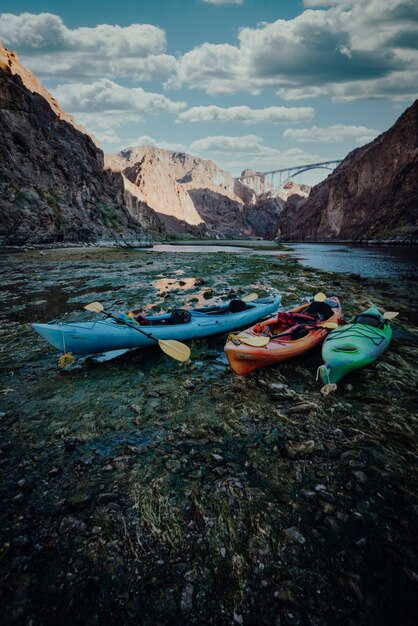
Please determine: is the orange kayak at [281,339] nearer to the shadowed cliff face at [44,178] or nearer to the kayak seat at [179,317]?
the kayak seat at [179,317]

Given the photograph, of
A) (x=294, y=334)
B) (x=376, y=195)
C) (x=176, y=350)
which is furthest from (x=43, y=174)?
(x=376, y=195)

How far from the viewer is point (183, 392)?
5.62 m

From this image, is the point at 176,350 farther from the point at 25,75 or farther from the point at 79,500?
the point at 25,75

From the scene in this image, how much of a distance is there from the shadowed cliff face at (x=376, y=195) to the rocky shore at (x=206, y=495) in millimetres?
50424

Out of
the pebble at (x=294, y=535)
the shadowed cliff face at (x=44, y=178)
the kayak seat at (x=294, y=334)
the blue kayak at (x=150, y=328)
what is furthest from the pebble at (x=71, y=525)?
the shadowed cliff face at (x=44, y=178)

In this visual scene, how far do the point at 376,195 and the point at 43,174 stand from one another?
58.8m

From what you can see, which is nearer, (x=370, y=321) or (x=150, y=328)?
(x=150, y=328)

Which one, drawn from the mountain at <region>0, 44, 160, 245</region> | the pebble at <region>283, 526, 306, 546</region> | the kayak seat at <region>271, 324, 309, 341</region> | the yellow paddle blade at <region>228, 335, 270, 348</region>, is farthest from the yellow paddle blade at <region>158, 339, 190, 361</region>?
the mountain at <region>0, 44, 160, 245</region>

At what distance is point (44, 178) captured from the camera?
4812 cm

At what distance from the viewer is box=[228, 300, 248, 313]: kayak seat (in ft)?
29.7

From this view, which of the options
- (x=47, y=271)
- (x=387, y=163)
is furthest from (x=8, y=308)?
(x=387, y=163)

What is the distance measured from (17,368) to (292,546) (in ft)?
19.4

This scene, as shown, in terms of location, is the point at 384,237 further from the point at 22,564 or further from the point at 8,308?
the point at 22,564

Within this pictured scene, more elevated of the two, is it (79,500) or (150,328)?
(150,328)
